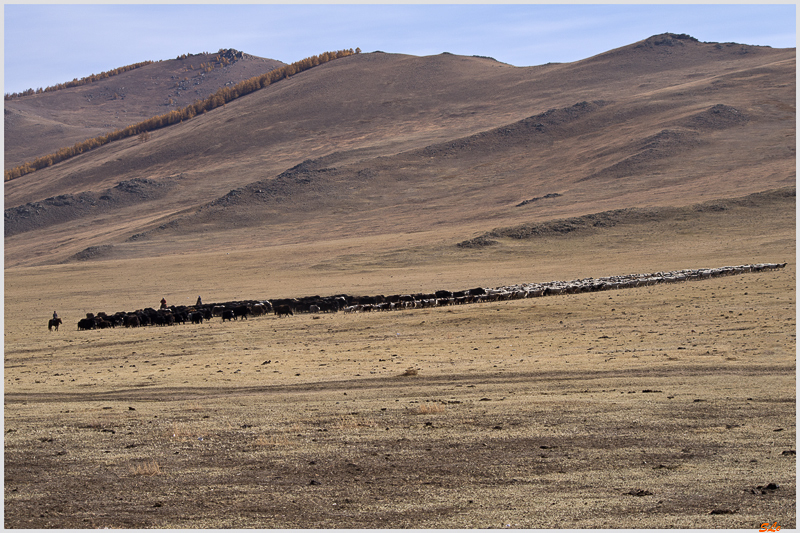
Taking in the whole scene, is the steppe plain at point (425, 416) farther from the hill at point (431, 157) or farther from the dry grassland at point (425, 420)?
the hill at point (431, 157)

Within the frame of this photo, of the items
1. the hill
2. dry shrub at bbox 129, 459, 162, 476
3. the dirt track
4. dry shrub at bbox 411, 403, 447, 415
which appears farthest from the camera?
the hill

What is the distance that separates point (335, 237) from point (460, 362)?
73.6m

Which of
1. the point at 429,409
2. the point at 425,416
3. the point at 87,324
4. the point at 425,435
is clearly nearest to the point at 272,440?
the point at 425,435

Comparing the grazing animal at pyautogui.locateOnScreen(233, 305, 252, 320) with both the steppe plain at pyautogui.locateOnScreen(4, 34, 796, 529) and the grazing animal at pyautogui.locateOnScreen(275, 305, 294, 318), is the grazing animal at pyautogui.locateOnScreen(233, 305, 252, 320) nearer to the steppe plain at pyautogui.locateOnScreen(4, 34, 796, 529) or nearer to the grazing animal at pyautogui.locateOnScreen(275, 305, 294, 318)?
the grazing animal at pyautogui.locateOnScreen(275, 305, 294, 318)

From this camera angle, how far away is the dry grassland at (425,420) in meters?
10.0

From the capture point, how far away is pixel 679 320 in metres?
27.6

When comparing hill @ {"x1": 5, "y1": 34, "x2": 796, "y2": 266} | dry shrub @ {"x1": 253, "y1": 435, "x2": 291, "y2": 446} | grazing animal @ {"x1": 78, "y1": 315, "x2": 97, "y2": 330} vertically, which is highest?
hill @ {"x1": 5, "y1": 34, "x2": 796, "y2": 266}

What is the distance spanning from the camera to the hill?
99000 millimetres

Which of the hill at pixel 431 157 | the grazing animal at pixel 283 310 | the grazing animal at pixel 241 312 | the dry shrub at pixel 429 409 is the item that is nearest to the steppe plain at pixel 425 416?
the dry shrub at pixel 429 409

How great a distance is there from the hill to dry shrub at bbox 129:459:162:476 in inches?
2596

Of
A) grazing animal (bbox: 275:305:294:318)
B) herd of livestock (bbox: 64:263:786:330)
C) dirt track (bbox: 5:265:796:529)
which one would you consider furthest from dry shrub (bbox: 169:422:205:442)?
grazing animal (bbox: 275:305:294:318)

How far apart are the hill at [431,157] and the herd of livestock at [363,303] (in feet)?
→ 116

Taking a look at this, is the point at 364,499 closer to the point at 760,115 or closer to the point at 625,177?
the point at 625,177

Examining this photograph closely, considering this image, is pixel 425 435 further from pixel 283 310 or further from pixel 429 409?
pixel 283 310
